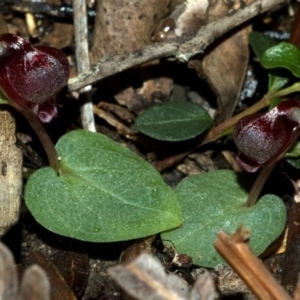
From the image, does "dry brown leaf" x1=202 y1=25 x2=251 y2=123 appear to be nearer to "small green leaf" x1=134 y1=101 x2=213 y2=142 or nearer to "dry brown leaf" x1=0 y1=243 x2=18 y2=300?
"small green leaf" x1=134 y1=101 x2=213 y2=142

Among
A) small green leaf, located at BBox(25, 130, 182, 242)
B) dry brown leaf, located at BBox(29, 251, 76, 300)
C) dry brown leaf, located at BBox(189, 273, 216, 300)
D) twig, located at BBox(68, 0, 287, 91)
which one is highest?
twig, located at BBox(68, 0, 287, 91)

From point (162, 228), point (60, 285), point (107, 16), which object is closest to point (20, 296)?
point (60, 285)

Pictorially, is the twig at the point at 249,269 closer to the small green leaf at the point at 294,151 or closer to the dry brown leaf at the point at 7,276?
the dry brown leaf at the point at 7,276

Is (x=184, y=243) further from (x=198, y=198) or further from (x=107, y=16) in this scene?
(x=107, y=16)

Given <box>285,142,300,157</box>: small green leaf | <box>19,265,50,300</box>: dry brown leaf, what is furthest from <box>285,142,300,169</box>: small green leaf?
<box>19,265,50,300</box>: dry brown leaf

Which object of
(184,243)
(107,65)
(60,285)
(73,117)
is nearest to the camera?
(60,285)

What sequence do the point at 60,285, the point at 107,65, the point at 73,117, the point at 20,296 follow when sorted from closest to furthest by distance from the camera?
the point at 20,296 < the point at 60,285 < the point at 107,65 < the point at 73,117
